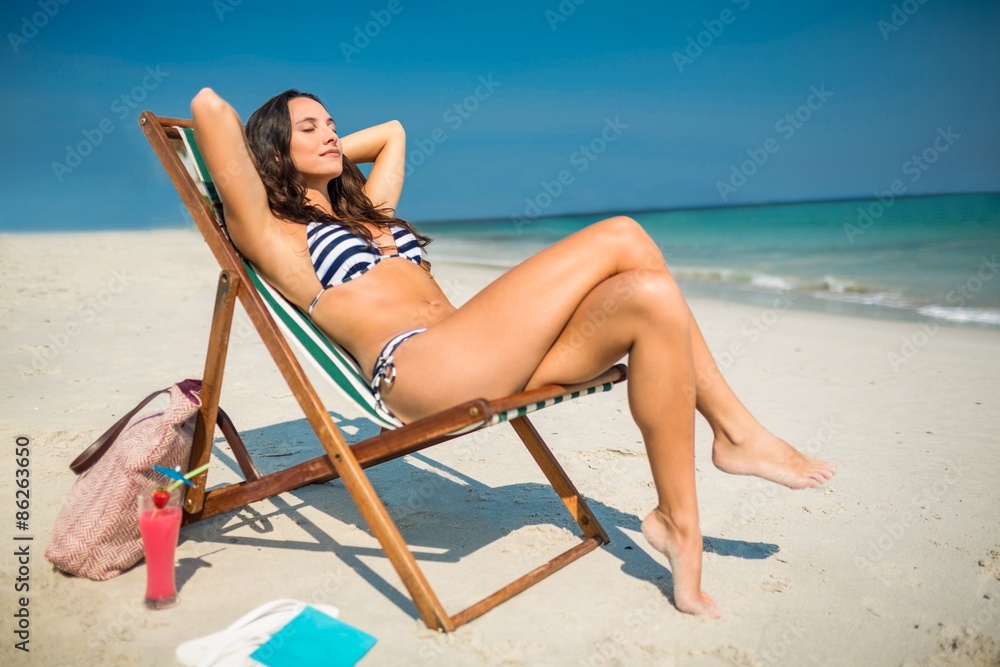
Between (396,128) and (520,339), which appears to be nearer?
(520,339)

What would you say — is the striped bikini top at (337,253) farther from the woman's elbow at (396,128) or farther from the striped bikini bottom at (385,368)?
the woman's elbow at (396,128)

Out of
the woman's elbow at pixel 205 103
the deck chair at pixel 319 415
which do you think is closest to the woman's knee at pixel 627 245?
the deck chair at pixel 319 415

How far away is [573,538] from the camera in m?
2.78

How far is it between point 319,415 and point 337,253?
2.24 ft

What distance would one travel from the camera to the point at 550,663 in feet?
6.44

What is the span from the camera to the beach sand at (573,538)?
2072 millimetres

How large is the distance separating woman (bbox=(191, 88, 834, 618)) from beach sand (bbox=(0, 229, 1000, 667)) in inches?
11.5

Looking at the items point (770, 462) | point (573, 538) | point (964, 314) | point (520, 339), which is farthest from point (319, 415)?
point (964, 314)

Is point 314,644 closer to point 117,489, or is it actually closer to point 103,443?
point 117,489

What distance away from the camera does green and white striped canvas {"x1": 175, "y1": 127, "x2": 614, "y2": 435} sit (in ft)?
7.78

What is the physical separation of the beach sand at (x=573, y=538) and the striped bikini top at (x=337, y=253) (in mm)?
929

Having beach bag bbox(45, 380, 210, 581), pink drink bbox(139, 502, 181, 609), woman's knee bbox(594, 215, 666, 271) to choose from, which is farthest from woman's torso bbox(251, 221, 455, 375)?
pink drink bbox(139, 502, 181, 609)

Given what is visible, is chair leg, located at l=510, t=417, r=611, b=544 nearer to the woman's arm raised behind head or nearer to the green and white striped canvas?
the green and white striped canvas

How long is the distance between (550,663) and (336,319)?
127 centimetres
